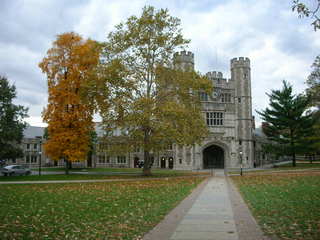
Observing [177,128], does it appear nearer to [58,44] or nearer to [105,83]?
[105,83]

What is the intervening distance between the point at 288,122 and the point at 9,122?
115 feet

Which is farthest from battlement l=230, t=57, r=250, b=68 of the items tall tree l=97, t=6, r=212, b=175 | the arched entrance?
tall tree l=97, t=6, r=212, b=175

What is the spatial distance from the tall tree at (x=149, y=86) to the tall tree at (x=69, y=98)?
304 centimetres

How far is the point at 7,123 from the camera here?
2825cm

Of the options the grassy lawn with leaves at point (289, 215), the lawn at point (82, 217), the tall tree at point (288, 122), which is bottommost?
the lawn at point (82, 217)

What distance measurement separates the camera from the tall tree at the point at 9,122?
27.6 m

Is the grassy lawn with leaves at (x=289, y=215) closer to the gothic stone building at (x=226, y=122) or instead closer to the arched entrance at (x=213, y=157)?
the gothic stone building at (x=226, y=122)

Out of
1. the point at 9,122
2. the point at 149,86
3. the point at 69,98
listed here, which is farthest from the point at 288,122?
the point at 9,122

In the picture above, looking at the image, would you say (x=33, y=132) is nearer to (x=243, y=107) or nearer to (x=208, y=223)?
(x=243, y=107)

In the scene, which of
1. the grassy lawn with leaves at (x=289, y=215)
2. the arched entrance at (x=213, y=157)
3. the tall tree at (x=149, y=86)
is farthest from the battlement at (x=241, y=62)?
the grassy lawn with leaves at (x=289, y=215)

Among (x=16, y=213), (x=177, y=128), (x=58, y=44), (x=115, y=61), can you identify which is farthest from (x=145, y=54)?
(x=16, y=213)

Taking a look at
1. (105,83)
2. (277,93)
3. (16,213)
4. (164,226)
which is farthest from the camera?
(277,93)

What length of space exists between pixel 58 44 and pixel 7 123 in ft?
31.6

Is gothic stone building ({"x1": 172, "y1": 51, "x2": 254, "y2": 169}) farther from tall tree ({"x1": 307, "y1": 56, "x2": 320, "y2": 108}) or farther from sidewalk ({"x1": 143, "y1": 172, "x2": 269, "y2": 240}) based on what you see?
sidewalk ({"x1": 143, "y1": 172, "x2": 269, "y2": 240})
